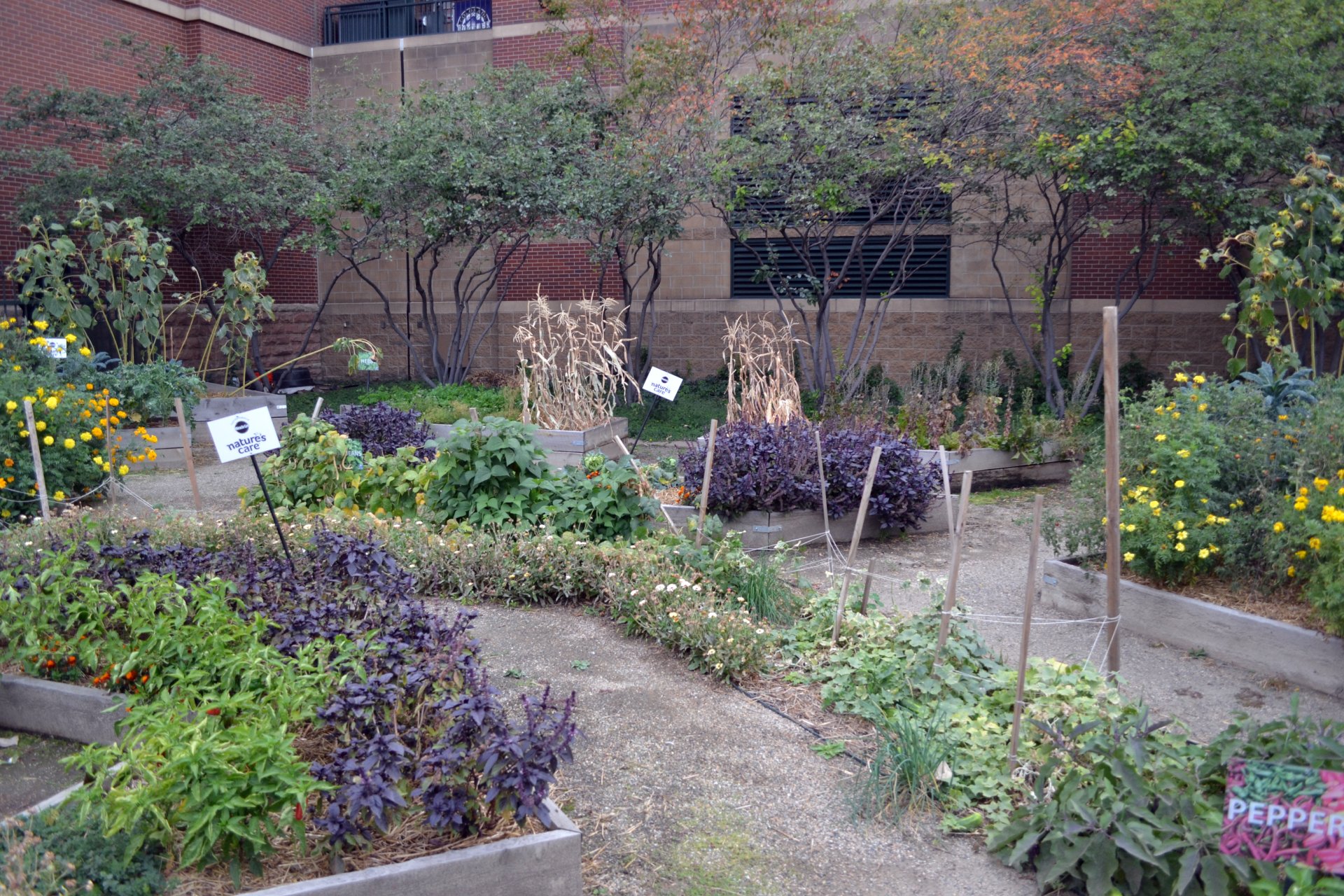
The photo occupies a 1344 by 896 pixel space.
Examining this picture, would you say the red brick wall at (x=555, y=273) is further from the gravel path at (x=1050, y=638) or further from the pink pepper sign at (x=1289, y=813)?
the pink pepper sign at (x=1289, y=813)

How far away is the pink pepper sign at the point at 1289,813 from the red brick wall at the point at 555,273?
1726cm

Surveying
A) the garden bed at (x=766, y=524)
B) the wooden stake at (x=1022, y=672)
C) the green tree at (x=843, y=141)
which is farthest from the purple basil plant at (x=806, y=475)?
the green tree at (x=843, y=141)

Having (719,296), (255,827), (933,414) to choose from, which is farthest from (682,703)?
(719,296)

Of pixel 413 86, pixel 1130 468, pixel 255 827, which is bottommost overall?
pixel 255 827

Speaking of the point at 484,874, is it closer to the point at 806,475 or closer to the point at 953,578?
the point at 953,578

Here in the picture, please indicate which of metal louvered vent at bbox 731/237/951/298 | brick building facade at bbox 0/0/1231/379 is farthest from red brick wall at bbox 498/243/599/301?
metal louvered vent at bbox 731/237/951/298

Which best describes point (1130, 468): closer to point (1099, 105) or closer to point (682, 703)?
point (682, 703)

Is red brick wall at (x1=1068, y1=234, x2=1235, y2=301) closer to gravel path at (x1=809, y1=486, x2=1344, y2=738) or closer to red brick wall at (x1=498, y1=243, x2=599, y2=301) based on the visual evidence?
gravel path at (x1=809, y1=486, x2=1344, y2=738)

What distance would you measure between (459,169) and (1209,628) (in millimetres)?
11073

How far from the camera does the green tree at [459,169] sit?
14.1m

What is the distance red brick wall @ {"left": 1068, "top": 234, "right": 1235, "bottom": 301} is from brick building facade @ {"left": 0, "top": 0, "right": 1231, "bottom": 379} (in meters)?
0.02

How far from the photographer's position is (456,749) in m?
3.37

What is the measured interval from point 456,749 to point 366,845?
409 millimetres

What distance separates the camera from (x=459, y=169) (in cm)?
1394
